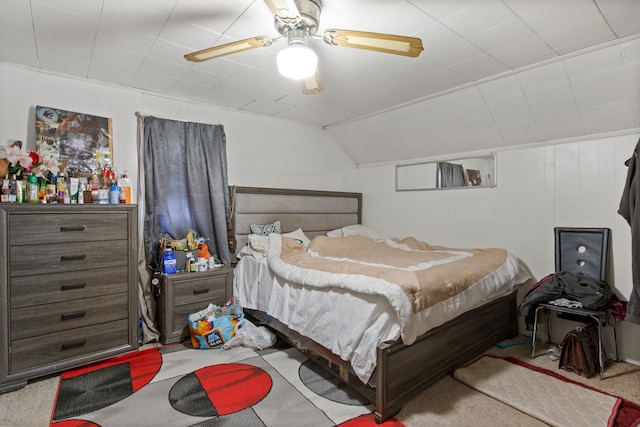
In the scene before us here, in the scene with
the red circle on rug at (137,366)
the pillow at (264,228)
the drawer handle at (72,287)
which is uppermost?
the pillow at (264,228)

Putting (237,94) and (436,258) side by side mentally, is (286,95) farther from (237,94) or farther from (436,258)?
(436,258)

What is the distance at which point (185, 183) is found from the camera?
10.8 ft

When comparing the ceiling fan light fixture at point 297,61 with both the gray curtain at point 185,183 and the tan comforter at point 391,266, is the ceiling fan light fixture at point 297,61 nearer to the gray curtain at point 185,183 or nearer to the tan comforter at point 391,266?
the tan comforter at point 391,266

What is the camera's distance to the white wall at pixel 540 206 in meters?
2.69

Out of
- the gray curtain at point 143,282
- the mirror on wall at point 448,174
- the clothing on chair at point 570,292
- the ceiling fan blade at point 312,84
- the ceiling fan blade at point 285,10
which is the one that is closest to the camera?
the ceiling fan blade at point 285,10

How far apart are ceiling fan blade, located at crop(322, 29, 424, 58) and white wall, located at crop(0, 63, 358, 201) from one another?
7.21 ft

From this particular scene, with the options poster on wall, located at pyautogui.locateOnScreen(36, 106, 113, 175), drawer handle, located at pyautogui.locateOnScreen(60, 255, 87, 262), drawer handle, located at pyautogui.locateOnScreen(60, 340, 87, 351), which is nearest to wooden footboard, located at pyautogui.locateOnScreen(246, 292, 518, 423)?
drawer handle, located at pyautogui.locateOnScreen(60, 340, 87, 351)

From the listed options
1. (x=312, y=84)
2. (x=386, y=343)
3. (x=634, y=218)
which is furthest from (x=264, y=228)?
(x=634, y=218)

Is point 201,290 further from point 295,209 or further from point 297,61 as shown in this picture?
point 297,61

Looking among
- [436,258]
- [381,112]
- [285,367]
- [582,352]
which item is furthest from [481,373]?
[381,112]

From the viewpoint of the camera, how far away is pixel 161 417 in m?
1.94

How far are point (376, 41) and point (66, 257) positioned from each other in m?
2.53

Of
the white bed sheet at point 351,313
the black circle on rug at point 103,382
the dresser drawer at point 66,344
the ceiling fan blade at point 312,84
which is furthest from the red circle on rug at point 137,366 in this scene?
the ceiling fan blade at point 312,84

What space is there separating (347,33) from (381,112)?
2.14m
